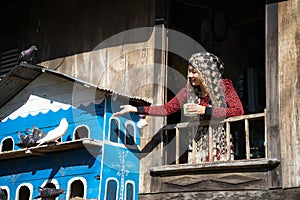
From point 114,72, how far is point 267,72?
161cm

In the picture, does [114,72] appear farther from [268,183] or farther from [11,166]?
[268,183]

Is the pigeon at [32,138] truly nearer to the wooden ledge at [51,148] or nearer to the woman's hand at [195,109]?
the wooden ledge at [51,148]

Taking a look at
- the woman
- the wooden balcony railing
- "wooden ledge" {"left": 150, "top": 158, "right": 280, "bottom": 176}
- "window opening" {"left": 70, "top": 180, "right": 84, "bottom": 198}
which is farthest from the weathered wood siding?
"window opening" {"left": 70, "top": 180, "right": 84, "bottom": 198}

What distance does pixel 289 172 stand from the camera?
4461 mm

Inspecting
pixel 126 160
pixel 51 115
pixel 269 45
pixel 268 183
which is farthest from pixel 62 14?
pixel 268 183

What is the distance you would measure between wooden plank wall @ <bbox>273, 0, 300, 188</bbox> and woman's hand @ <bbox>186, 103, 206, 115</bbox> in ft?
1.89

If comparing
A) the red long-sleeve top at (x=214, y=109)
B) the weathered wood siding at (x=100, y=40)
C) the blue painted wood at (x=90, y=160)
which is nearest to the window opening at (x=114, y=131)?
the blue painted wood at (x=90, y=160)

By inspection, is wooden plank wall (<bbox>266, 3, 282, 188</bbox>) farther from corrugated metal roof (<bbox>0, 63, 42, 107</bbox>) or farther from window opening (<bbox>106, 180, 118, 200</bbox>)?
corrugated metal roof (<bbox>0, 63, 42, 107</bbox>)

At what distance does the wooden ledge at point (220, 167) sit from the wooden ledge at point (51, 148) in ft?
1.91

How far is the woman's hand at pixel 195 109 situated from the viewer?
4762mm

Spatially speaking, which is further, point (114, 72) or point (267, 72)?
point (114, 72)

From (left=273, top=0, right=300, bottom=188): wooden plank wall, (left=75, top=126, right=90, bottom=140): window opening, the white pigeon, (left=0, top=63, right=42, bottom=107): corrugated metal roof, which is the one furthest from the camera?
(left=0, top=63, right=42, bottom=107): corrugated metal roof

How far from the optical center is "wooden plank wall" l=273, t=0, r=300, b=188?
14.6 ft

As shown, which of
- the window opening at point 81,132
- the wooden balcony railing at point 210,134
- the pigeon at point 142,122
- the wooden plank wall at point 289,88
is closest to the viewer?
the wooden plank wall at point 289,88
